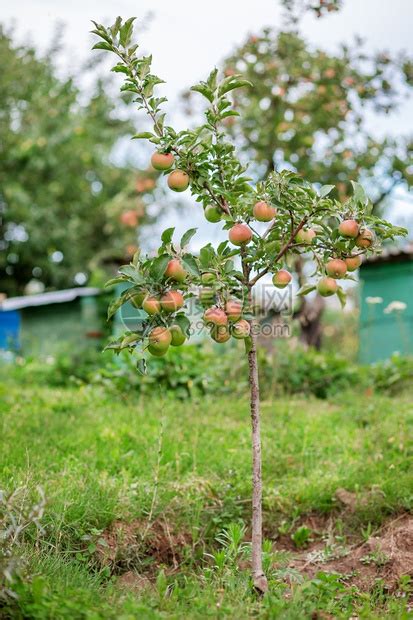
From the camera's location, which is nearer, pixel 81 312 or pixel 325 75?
pixel 325 75

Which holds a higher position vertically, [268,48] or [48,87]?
[48,87]

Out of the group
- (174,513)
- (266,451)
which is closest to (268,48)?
(266,451)

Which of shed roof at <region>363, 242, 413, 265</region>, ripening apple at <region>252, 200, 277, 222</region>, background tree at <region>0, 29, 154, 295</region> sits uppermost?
background tree at <region>0, 29, 154, 295</region>

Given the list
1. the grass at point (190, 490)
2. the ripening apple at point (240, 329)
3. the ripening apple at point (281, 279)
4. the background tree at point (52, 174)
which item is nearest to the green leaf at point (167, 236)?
the ripening apple at point (240, 329)

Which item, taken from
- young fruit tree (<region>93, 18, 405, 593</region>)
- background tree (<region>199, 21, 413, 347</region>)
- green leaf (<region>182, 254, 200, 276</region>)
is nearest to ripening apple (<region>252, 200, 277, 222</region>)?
young fruit tree (<region>93, 18, 405, 593</region>)

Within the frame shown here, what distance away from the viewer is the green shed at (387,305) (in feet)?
30.2

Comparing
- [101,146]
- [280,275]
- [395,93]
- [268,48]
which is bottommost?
[280,275]

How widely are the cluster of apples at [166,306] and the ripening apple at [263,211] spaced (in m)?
0.36

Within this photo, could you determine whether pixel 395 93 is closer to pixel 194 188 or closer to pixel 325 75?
pixel 325 75

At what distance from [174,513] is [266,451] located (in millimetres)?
956

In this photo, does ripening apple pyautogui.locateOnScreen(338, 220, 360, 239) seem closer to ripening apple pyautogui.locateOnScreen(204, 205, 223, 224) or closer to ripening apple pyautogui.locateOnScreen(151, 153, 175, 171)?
ripening apple pyautogui.locateOnScreen(204, 205, 223, 224)

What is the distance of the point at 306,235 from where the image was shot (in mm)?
2592

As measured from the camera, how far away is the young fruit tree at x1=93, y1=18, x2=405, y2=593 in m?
2.32

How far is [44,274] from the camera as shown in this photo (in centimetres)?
1739
